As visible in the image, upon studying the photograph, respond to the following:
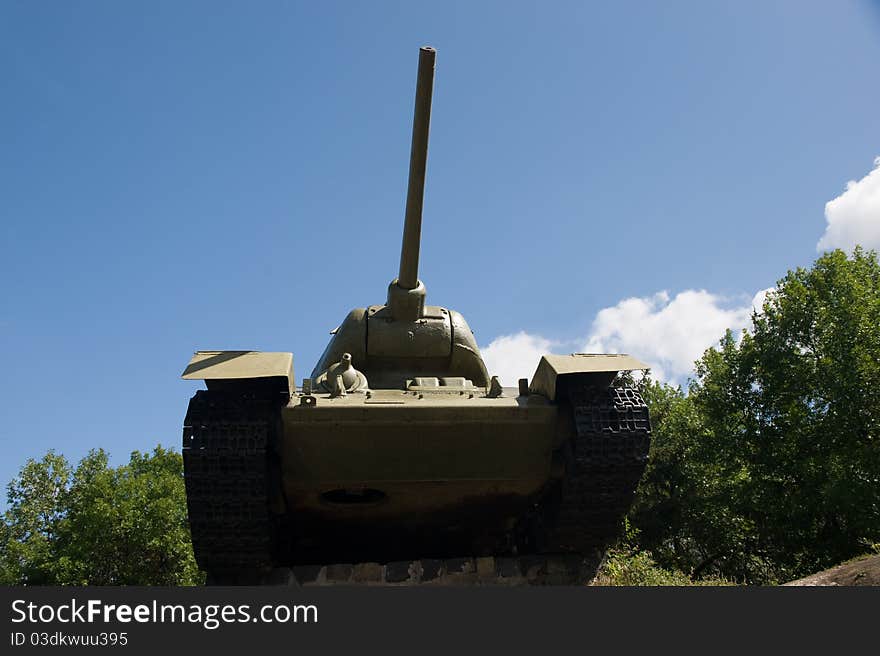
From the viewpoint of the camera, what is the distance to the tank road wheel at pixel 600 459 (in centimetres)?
639

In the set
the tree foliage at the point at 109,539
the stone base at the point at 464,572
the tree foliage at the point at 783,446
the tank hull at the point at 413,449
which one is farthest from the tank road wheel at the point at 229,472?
the tree foliage at the point at 109,539

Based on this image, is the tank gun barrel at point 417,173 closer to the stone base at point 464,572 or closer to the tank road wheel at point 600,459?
the tank road wheel at point 600,459

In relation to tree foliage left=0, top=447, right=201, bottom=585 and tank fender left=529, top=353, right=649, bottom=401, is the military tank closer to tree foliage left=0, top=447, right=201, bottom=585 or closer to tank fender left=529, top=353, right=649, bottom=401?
tank fender left=529, top=353, right=649, bottom=401

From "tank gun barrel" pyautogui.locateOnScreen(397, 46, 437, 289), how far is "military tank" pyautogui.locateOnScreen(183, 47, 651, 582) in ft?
0.05

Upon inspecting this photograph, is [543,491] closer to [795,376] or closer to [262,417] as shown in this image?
[262,417]

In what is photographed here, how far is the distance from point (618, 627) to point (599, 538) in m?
3.51

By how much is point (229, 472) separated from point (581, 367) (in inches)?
124

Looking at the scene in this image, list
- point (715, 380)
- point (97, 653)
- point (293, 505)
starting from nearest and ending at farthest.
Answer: point (97, 653)
point (293, 505)
point (715, 380)

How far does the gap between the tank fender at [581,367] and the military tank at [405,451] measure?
17 mm

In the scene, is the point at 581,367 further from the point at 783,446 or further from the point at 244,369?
the point at 783,446

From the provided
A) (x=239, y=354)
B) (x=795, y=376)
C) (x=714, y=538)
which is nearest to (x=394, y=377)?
(x=239, y=354)

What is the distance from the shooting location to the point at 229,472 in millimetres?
6113

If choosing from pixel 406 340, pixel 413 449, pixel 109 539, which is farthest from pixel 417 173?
pixel 109 539

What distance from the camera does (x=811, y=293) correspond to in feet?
54.1
